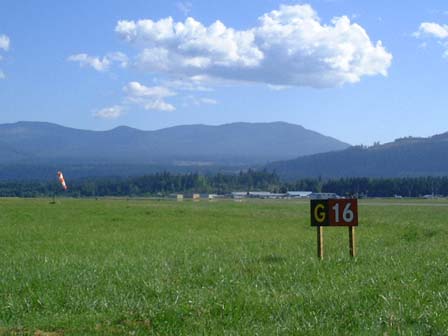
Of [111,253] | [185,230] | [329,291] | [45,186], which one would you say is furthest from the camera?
[45,186]

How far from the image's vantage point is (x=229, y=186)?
172875 millimetres

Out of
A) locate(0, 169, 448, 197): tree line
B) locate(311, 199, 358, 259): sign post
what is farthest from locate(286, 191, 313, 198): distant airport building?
locate(311, 199, 358, 259): sign post

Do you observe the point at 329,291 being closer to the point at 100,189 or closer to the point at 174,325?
the point at 174,325

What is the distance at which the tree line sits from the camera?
141000 mm

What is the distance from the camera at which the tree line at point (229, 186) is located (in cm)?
14100

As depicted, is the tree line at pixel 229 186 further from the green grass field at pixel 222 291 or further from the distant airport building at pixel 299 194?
the green grass field at pixel 222 291

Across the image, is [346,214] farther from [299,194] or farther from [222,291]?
[299,194]

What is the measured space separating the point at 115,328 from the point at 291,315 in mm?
2278

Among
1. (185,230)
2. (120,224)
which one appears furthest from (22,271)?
(120,224)

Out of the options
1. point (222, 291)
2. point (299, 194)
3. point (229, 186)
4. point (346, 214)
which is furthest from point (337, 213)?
point (229, 186)

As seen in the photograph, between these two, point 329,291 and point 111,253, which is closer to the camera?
point 329,291

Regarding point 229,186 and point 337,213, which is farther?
point 229,186

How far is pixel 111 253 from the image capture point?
62.8 ft

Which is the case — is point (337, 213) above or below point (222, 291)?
above
